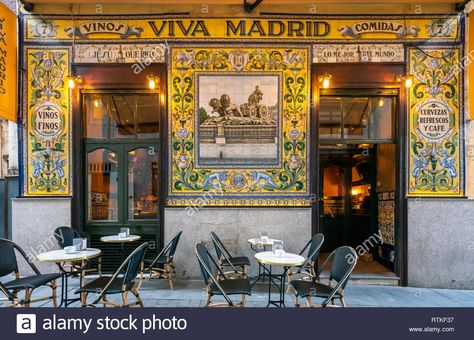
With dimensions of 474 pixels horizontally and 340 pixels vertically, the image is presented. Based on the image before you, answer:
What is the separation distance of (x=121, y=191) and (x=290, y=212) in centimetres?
Result: 346

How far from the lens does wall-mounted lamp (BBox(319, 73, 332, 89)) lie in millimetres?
5542

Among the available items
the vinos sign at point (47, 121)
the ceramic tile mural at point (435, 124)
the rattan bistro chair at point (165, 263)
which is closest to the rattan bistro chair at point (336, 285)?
the rattan bistro chair at point (165, 263)

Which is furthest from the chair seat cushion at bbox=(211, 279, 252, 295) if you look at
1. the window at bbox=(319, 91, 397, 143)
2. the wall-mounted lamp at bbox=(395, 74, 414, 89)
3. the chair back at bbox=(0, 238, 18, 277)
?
the wall-mounted lamp at bbox=(395, 74, 414, 89)

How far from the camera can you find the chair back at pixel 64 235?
17.0ft

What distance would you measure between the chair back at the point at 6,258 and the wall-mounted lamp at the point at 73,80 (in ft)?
9.70

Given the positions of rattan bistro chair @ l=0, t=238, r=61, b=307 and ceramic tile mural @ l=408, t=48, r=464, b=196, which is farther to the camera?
ceramic tile mural @ l=408, t=48, r=464, b=196

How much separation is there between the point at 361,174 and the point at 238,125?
156 inches

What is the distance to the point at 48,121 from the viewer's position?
5.71 metres

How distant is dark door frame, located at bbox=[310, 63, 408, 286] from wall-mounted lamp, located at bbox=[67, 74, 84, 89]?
454 cm

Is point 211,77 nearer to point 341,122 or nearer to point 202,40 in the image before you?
point 202,40

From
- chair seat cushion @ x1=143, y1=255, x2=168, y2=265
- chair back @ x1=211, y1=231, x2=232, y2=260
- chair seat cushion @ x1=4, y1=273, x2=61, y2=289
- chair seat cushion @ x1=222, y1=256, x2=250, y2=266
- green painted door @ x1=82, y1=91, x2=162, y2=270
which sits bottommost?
chair seat cushion @ x1=222, y1=256, x2=250, y2=266

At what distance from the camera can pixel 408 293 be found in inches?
202

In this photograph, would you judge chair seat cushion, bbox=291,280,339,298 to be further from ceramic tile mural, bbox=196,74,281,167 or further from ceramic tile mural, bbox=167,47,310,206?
ceramic tile mural, bbox=196,74,281,167

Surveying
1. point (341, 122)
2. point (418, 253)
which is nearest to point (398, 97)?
point (341, 122)
